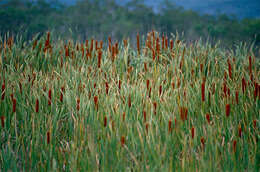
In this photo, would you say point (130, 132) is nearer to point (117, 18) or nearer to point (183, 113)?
point (183, 113)

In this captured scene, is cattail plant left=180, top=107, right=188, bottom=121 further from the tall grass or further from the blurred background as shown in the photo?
the blurred background

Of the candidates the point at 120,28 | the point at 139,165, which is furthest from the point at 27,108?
the point at 120,28

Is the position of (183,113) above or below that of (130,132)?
above

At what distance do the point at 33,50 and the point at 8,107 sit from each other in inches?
76.2

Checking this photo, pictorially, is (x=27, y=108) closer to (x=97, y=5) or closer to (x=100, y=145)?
(x=100, y=145)

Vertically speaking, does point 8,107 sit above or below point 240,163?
above

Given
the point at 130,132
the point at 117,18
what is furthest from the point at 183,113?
the point at 117,18

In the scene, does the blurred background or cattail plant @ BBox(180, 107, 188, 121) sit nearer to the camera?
cattail plant @ BBox(180, 107, 188, 121)

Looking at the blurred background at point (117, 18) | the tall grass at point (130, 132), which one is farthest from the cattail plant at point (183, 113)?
the blurred background at point (117, 18)

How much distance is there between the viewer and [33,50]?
4.53 m

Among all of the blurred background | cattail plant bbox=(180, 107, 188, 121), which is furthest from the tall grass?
the blurred background

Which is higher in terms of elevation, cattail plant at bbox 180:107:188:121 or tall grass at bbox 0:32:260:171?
cattail plant at bbox 180:107:188:121

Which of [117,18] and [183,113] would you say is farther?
[117,18]

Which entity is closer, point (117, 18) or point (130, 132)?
point (130, 132)
